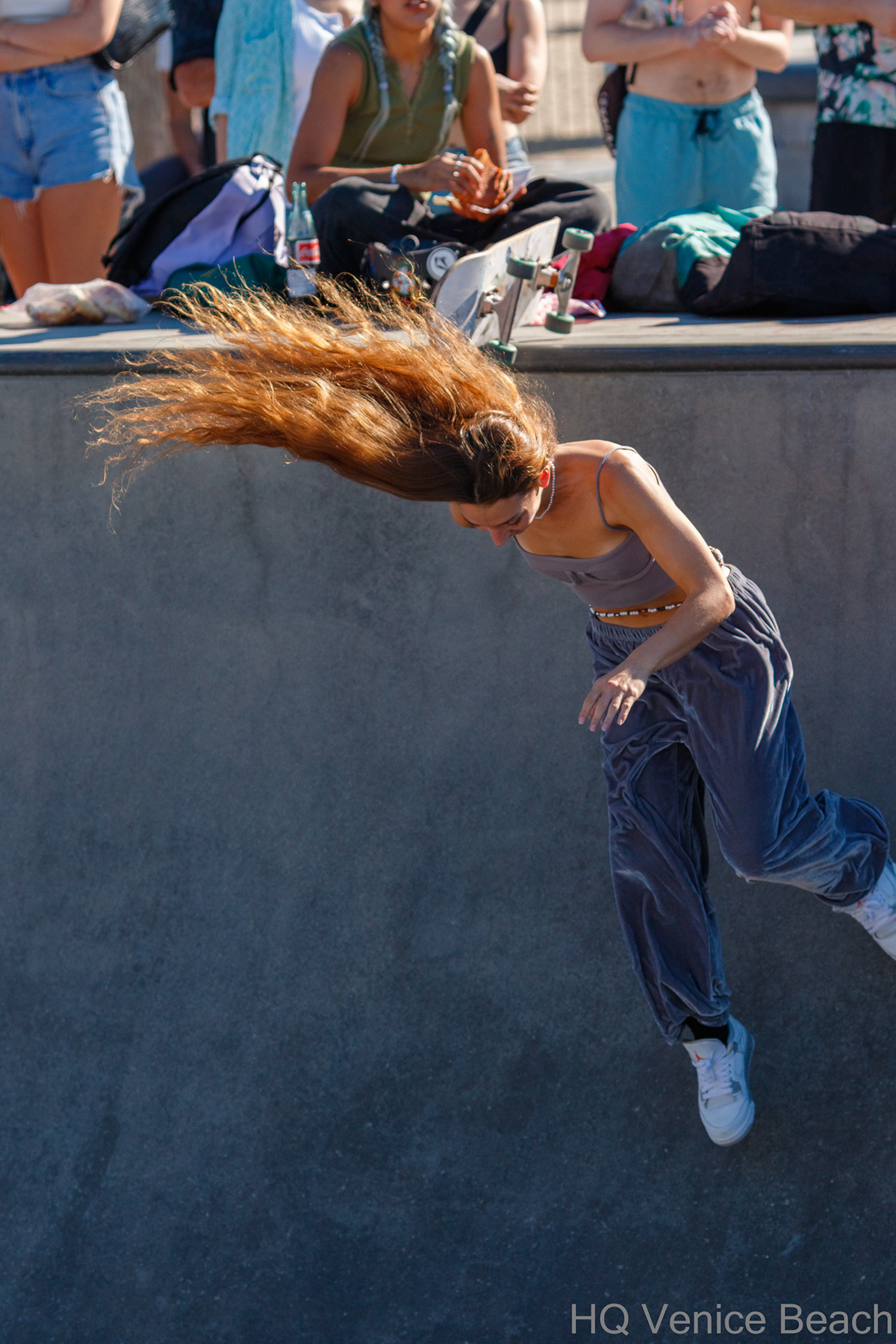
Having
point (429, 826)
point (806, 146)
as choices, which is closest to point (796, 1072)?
point (429, 826)

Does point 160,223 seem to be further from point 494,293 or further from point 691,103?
point 691,103

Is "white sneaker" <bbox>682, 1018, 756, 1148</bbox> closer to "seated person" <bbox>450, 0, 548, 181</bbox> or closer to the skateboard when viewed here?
the skateboard

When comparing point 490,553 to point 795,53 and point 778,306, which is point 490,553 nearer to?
point 778,306

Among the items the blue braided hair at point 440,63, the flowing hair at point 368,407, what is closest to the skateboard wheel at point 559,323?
the flowing hair at point 368,407

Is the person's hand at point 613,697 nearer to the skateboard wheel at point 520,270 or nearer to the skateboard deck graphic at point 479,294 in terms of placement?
the skateboard deck graphic at point 479,294

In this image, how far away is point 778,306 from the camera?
4.18 metres

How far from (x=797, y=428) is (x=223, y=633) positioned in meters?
1.82

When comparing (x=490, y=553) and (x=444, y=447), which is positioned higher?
(x=444, y=447)

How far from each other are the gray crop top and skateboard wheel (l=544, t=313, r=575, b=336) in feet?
4.70

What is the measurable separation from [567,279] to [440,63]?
1403mm

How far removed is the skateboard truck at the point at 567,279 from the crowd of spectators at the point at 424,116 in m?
0.52

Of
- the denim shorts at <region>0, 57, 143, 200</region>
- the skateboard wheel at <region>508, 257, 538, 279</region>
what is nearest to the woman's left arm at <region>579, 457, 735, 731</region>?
the skateboard wheel at <region>508, 257, 538, 279</region>

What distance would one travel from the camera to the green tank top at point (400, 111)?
4.76 m

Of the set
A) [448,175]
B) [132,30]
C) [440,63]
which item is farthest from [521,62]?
[132,30]
